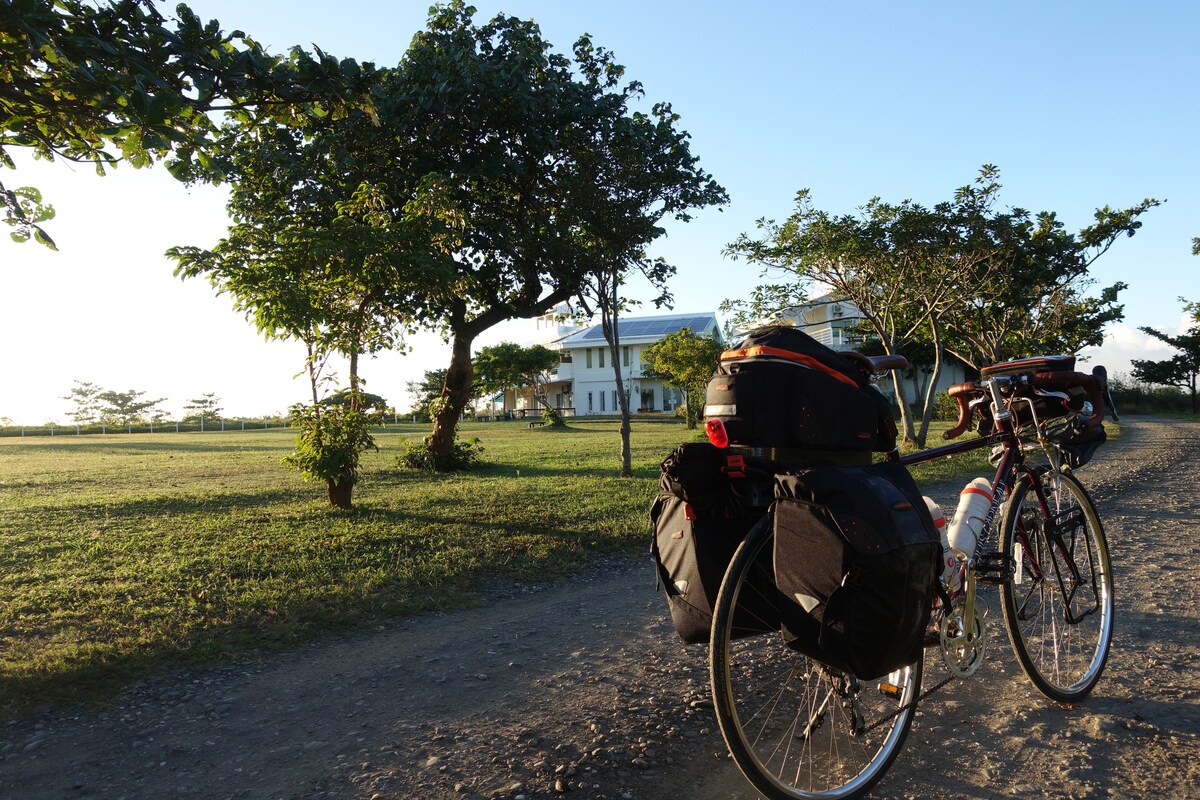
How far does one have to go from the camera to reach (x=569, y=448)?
21719 millimetres

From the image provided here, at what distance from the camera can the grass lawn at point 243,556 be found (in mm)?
4680

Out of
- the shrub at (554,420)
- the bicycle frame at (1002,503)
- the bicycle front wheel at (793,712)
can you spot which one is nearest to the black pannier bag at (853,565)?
the bicycle front wheel at (793,712)

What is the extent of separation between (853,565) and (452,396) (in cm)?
1384

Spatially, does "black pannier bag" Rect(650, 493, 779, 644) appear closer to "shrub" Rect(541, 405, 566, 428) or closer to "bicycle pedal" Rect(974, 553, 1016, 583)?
"bicycle pedal" Rect(974, 553, 1016, 583)

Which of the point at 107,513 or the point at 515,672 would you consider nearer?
the point at 515,672

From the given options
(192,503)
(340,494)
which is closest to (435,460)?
(192,503)

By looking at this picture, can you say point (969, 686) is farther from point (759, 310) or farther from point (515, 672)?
point (759, 310)

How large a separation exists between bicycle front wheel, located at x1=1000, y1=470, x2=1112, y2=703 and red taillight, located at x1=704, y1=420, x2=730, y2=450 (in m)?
1.49

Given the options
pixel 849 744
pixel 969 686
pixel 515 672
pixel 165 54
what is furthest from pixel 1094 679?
pixel 165 54

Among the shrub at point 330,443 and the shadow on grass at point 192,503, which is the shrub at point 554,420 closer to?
the shadow on grass at point 192,503

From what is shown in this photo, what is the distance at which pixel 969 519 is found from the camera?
10.8ft

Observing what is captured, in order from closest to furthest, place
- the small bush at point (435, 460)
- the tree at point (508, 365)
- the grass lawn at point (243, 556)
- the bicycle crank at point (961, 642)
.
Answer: the bicycle crank at point (961, 642)
the grass lawn at point (243, 556)
the small bush at point (435, 460)
the tree at point (508, 365)

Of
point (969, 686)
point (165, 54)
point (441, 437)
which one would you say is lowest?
point (969, 686)

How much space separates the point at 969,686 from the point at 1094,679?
1.73 ft
